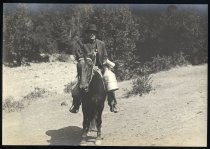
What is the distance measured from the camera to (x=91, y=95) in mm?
9609

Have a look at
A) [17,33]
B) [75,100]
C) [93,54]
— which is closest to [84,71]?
[93,54]

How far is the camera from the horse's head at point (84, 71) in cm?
927

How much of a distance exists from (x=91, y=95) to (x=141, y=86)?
1177 millimetres

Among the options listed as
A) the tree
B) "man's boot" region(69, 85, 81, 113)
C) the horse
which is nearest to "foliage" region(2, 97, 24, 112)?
the tree

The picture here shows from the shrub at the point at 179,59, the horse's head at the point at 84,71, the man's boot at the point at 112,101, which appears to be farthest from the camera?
the shrub at the point at 179,59

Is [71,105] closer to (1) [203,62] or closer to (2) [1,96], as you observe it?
(2) [1,96]

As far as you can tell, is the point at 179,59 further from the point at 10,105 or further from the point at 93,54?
the point at 10,105

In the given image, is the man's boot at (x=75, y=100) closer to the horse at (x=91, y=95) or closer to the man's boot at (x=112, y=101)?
the horse at (x=91, y=95)

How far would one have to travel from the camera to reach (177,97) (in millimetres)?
10141

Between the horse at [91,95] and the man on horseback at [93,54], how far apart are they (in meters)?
0.14

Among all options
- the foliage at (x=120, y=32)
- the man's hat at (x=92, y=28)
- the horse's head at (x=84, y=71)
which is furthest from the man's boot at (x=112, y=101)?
the man's hat at (x=92, y=28)

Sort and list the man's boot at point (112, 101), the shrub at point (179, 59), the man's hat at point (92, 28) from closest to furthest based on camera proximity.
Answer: the man's hat at point (92, 28)
the man's boot at point (112, 101)
the shrub at point (179, 59)

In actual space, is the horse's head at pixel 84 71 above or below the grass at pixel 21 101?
above

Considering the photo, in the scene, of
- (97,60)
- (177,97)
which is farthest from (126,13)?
(177,97)
